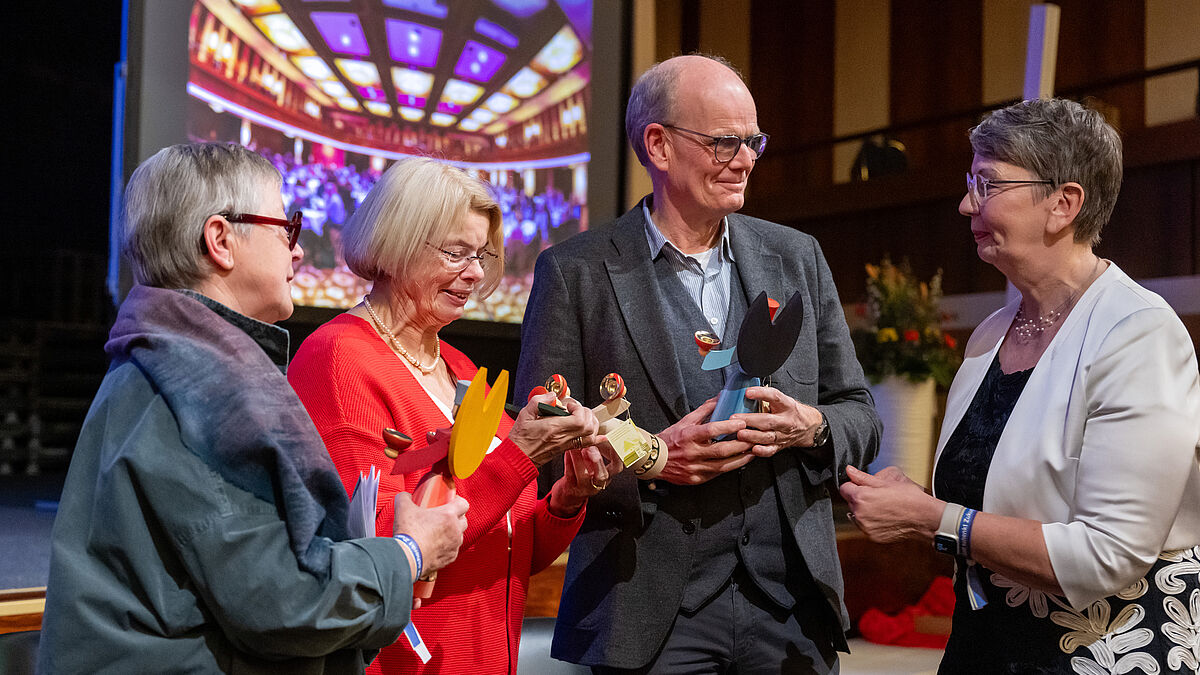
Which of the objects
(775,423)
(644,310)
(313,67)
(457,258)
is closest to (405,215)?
(457,258)

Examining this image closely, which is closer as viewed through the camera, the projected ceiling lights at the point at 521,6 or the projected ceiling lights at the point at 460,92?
the projected ceiling lights at the point at 460,92

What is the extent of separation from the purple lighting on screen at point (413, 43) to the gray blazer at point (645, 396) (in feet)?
8.17

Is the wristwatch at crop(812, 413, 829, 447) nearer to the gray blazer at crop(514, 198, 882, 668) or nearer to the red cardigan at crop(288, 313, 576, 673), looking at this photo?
the gray blazer at crop(514, 198, 882, 668)

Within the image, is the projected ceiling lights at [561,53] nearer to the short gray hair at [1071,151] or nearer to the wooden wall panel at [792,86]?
the short gray hair at [1071,151]

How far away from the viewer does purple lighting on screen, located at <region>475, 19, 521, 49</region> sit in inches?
173

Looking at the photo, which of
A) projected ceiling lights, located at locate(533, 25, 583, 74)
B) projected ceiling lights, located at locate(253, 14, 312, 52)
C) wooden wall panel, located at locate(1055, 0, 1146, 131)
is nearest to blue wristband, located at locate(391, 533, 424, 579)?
projected ceiling lights, located at locate(253, 14, 312, 52)

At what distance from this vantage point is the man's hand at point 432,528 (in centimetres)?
128

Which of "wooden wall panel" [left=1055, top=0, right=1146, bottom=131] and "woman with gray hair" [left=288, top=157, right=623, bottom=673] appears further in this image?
"wooden wall panel" [left=1055, top=0, right=1146, bottom=131]

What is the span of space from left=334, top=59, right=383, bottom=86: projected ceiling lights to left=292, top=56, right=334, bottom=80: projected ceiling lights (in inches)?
1.9

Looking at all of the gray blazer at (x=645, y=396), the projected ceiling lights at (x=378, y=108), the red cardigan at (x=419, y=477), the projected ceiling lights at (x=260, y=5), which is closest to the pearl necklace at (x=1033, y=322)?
the gray blazer at (x=645, y=396)

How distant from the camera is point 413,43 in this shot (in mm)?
4180

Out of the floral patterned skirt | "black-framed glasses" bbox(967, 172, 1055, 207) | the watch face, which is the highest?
"black-framed glasses" bbox(967, 172, 1055, 207)

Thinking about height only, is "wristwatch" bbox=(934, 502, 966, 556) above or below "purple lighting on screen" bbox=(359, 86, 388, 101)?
below

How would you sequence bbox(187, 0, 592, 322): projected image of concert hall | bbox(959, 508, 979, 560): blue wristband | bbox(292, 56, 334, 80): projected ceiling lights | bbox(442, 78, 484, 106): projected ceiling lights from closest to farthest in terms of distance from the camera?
bbox(959, 508, 979, 560): blue wristband < bbox(187, 0, 592, 322): projected image of concert hall < bbox(292, 56, 334, 80): projected ceiling lights < bbox(442, 78, 484, 106): projected ceiling lights
